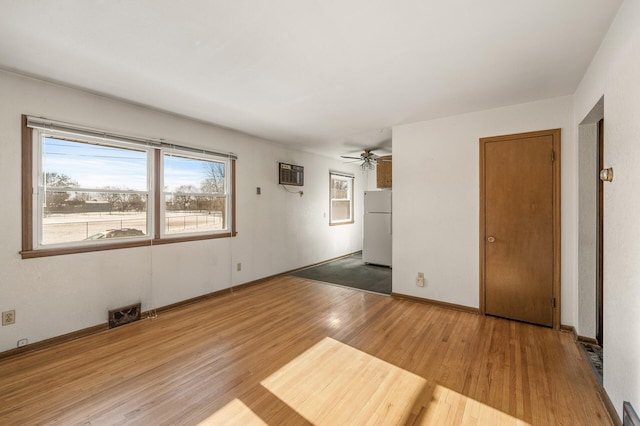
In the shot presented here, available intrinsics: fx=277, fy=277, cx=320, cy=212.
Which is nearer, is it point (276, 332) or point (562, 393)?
point (562, 393)

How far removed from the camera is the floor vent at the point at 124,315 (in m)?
3.04

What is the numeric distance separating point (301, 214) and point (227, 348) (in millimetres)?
3440

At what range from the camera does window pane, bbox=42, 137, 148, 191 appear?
2.72 m

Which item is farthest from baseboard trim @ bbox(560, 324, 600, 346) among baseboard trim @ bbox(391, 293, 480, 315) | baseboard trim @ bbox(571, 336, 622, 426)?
baseboard trim @ bbox(391, 293, 480, 315)

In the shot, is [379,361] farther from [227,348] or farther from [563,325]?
[563,325]

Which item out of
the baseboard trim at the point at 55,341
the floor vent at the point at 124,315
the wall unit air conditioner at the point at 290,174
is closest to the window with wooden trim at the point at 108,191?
the floor vent at the point at 124,315

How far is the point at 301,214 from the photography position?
5.79m

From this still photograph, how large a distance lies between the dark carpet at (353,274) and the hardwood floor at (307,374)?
1335 mm

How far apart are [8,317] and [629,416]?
449 centimetres

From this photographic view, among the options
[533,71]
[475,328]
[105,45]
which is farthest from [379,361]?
[105,45]

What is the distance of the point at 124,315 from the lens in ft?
10.3

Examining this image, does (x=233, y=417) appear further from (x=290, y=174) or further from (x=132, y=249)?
(x=290, y=174)

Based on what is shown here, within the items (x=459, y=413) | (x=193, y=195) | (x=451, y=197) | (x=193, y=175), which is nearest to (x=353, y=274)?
(x=451, y=197)

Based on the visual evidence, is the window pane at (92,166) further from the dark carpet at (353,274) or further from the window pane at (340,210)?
the window pane at (340,210)
